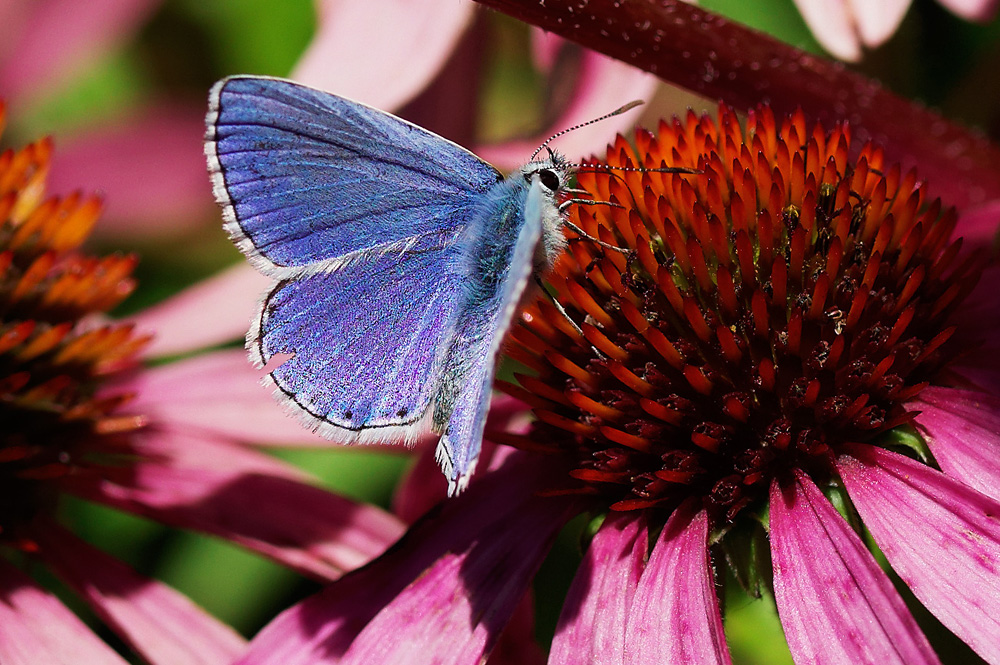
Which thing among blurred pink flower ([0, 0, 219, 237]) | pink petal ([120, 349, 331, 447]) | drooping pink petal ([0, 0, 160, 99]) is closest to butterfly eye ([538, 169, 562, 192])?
pink petal ([120, 349, 331, 447])

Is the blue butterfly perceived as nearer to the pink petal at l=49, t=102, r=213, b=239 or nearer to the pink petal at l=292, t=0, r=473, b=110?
the pink petal at l=292, t=0, r=473, b=110

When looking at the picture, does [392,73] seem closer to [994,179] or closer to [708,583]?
[994,179]

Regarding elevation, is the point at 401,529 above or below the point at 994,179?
below

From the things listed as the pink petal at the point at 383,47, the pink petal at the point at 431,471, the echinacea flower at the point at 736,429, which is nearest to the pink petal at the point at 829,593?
the echinacea flower at the point at 736,429

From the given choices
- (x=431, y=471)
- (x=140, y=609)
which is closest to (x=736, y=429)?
(x=431, y=471)

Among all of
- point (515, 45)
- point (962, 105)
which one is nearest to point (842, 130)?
point (962, 105)
